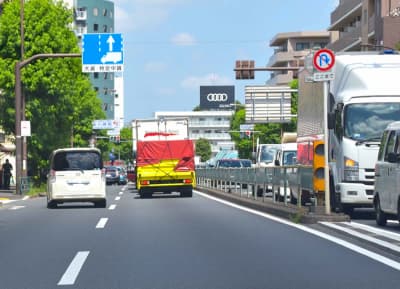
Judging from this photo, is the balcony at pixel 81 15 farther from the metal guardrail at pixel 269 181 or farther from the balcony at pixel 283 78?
the metal guardrail at pixel 269 181

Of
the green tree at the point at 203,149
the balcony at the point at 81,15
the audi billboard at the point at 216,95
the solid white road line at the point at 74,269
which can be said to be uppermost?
the balcony at the point at 81,15

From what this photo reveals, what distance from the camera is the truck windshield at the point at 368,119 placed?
56.9 ft

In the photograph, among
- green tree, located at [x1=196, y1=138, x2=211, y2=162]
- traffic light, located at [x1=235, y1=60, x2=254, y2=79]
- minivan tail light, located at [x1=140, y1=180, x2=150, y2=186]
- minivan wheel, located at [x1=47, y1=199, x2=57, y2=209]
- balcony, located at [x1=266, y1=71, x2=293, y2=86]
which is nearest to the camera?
minivan wheel, located at [x1=47, y1=199, x2=57, y2=209]

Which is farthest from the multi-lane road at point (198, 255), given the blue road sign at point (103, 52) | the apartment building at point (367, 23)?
the apartment building at point (367, 23)

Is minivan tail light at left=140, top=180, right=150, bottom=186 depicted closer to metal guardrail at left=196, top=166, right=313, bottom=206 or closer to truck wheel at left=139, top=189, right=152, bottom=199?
truck wheel at left=139, top=189, right=152, bottom=199

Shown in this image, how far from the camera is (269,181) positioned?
73.6 feet

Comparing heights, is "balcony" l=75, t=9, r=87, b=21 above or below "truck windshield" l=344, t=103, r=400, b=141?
above

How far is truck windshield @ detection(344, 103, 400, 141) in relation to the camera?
17.3 metres

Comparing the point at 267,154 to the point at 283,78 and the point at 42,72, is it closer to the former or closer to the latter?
the point at 42,72

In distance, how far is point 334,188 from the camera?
1805 cm

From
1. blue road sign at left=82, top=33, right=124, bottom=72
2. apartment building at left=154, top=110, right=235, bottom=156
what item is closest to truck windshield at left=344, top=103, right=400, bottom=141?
blue road sign at left=82, top=33, right=124, bottom=72

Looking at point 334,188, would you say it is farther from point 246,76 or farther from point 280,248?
point 246,76

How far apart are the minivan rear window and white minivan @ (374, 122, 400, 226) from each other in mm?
10859

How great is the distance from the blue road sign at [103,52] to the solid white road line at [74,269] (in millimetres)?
24296
